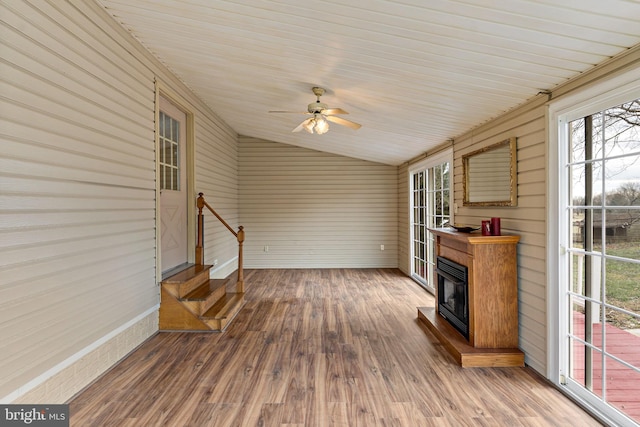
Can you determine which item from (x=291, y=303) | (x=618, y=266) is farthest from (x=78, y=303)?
(x=618, y=266)

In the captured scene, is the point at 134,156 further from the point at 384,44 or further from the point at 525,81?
the point at 525,81

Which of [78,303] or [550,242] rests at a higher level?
[550,242]

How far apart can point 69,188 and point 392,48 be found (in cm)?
253

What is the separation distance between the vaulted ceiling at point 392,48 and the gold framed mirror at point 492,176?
36cm

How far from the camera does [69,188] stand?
2334mm

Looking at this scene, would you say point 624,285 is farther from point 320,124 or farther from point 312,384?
point 320,124

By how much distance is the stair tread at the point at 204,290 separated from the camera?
147 inches

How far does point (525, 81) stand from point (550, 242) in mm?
1260

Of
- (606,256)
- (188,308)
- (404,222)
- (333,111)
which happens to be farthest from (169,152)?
(404,222)

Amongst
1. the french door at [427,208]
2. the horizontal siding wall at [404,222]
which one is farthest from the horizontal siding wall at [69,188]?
the horizontal siding wall at [404,222]

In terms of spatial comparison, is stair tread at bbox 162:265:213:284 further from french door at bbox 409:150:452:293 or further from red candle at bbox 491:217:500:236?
french door at bbox 409:150:452:293

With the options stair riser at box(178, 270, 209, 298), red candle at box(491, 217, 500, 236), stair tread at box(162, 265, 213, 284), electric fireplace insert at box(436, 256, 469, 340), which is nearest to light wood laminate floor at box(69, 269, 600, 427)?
electric fireplace insert at box(436, 256, 469, 340)

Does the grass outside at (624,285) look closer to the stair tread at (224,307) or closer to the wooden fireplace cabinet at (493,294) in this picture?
the wooden fireplace cabinet at (493,294)

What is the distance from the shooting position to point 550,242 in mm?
2609
